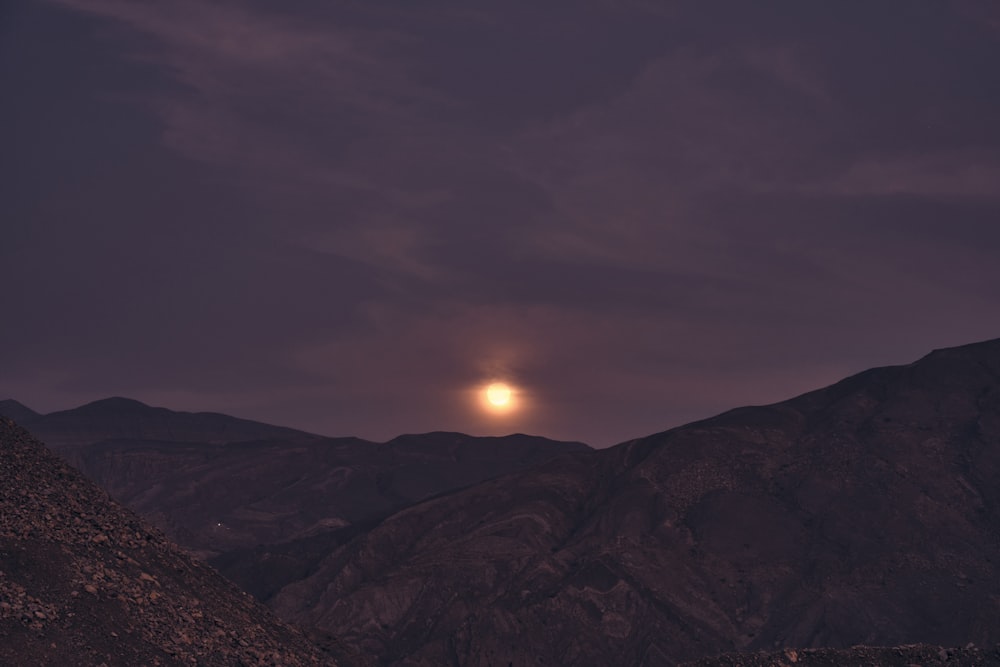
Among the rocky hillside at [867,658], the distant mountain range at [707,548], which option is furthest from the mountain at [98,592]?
the distant mountain range at [707,548]

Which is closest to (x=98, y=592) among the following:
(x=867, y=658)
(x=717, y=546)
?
(x=867, y=658)

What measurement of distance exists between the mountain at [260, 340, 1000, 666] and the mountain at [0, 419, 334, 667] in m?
59.4

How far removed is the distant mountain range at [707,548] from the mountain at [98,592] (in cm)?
5904

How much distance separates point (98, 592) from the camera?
55.5 meters

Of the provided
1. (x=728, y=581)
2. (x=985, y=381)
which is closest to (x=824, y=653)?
(x=728, y=581)

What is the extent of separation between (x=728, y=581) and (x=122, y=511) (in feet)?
274

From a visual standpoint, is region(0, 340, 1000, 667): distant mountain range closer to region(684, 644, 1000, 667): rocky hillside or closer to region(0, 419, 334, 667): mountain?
region(684, 644, 1000, 667): rocky hillside

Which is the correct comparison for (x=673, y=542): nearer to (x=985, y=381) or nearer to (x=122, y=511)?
(x=985, y=381)

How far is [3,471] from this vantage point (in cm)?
6184

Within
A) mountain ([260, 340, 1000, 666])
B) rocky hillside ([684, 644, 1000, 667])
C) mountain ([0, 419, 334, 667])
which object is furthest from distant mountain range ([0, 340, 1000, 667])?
mountain ([0, 419, 334, 667])

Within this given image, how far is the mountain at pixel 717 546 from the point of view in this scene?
408 feet

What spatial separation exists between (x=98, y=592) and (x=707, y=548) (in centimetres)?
9516

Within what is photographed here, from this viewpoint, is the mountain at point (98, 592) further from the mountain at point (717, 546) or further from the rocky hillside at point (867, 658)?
the mountain at point (717, 546)

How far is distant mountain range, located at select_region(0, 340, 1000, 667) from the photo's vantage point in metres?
124
